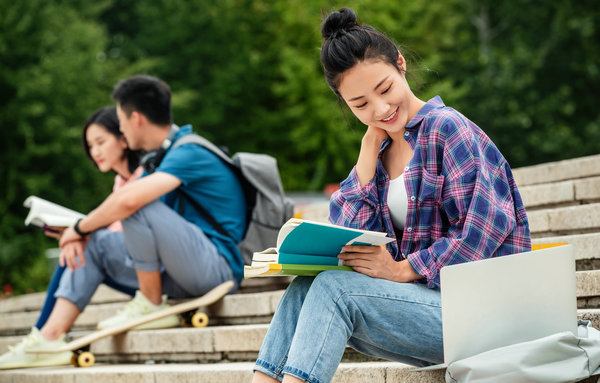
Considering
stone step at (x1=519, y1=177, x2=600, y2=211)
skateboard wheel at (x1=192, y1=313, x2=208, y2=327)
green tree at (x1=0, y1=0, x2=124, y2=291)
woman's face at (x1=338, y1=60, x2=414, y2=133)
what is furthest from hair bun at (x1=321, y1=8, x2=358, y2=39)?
green tree at (x1=0, y1=0, x2=124, y2=291)

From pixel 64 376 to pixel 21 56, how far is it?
32.8ft

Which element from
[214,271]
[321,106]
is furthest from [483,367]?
[321,106]

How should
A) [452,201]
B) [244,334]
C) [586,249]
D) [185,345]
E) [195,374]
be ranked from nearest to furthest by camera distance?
1. [452,201]
2. [195,374]
3. [586,249]
4. [244,334]
5. [185,345]

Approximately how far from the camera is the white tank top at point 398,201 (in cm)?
262

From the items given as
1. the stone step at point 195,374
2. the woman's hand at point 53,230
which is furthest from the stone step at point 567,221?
the woman's hand at point 53,230

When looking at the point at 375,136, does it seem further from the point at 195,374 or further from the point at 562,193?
the point at 562,193

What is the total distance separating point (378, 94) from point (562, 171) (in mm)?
3696

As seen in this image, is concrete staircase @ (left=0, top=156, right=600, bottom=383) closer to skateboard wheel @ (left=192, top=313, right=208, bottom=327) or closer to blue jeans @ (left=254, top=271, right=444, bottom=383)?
skateboard wheel @ (left=192, top=313, right=208, bottom=327)

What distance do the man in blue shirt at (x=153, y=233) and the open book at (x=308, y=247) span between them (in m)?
1.93

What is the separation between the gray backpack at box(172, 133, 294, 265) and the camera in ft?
15.1

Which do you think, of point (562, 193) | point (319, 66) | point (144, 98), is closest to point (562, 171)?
point (562, 193)

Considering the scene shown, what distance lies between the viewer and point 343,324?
2.29 metres

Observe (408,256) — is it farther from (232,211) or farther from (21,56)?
(21,56)

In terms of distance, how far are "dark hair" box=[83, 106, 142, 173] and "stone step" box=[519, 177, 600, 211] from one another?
2584mm
